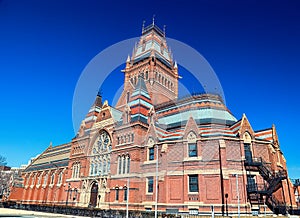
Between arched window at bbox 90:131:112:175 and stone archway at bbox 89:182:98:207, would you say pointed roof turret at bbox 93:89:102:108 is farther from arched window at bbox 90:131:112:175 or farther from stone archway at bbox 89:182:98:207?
stone archway at bbox 89:182:98:207

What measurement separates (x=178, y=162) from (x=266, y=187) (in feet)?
42.6

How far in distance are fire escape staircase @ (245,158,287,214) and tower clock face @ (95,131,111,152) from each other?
997 inches

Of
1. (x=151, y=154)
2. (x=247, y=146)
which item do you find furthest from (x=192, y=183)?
(x=247, y=146)

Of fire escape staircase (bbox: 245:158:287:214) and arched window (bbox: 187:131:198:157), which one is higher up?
arched window (bbox: 187:131:198:157)

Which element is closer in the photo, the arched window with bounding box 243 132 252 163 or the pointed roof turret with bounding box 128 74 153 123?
the arched window with bounding box 243 132 252 163

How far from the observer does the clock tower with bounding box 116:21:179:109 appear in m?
64.1

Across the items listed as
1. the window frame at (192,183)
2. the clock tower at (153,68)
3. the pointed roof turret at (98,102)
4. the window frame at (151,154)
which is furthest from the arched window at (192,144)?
the pointed roof turret at (98,102)

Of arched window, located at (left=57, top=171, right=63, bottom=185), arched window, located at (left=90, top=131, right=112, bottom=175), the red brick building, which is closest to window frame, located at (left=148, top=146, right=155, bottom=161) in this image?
the red brick building

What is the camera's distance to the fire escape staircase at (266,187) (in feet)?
107

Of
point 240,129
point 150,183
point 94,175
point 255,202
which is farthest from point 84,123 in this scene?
point 255,202

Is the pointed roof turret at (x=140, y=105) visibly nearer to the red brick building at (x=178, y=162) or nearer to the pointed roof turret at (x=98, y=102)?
the red brick building at (x=178, y=162)

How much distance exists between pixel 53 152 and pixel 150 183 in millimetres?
51193

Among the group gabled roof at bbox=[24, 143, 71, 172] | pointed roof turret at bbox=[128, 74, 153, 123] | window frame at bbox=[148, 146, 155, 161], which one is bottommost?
window frame at bbox=[148, 146, 155, 161]

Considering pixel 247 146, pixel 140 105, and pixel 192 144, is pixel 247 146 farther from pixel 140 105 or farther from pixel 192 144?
pixel 140 105
